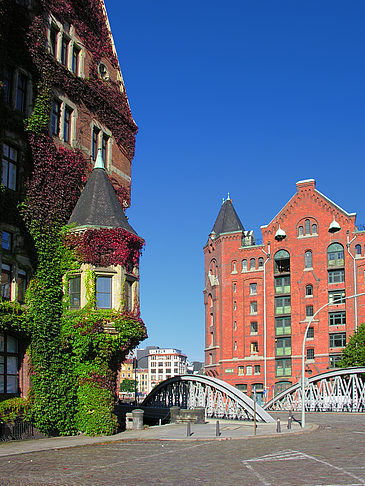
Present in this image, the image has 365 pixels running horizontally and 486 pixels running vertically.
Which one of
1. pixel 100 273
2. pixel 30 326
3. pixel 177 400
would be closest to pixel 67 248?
pixel 100 273

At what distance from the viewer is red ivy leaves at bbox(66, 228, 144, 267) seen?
27.0 metres

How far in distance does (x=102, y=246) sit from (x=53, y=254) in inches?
88.0

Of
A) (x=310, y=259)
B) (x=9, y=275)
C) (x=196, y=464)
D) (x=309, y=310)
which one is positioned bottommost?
(x=196, y=464)

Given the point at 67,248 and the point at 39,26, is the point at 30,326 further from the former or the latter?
the point at 39,26

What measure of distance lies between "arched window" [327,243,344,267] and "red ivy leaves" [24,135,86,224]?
4433cm

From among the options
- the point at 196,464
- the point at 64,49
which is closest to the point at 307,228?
the point at 64,49

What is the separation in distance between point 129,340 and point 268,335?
153ft

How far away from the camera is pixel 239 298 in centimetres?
7356

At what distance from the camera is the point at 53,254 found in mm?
27312

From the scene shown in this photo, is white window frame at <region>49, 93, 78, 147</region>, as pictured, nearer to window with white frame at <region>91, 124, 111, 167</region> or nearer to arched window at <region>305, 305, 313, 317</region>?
window with white frame at <region>91, 124, 111, 167</region>

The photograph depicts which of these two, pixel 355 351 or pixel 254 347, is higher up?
pixel 254 347

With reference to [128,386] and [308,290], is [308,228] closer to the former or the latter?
[308,290]

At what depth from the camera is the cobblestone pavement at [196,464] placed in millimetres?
14438

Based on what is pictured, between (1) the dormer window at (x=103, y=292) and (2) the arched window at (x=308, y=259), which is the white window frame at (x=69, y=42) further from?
(2) the arched window at (x=308, y=259)
